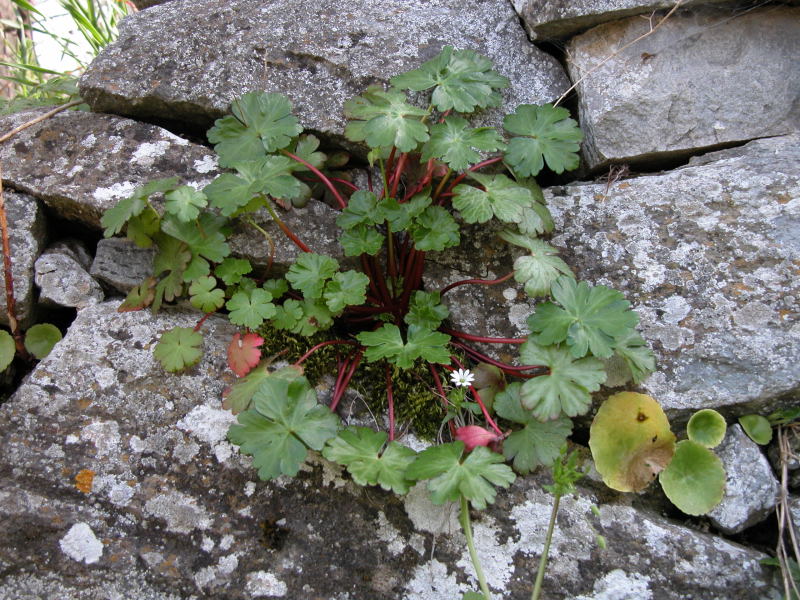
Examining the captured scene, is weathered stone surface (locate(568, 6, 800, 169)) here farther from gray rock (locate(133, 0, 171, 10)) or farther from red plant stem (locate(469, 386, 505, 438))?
gray rock (locate(133, 0, 171, 10))

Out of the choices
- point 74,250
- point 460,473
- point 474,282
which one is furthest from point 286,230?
point 460,473

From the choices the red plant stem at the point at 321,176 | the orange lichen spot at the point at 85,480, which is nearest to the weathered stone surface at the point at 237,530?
the orange lichen spot at the point at 85,480

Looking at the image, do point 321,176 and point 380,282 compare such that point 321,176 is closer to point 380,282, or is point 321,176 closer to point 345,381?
point 380,282

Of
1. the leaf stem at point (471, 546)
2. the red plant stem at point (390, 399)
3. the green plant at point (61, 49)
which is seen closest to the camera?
the leaf stem at point (471, 546)

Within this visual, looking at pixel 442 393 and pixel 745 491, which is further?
pixel 442 393

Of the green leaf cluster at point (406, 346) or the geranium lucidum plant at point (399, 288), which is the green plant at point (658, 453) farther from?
the green leaf cluster at point (406, 346)

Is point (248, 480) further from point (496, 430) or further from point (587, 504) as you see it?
point (587, 504)

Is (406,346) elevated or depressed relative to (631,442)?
elevated
